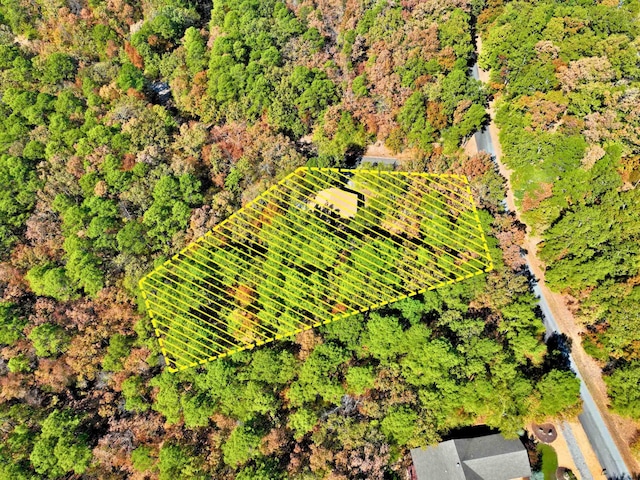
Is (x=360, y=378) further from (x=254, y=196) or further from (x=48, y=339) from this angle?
(x=48, y=339)

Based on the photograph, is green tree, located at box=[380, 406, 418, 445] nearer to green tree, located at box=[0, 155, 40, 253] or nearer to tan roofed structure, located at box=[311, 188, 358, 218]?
tan roofed structure, located at box=[311, 188, 358, 218]

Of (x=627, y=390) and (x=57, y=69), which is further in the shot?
(x=57, y=69)

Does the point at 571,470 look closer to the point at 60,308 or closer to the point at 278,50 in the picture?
the point at 60,308

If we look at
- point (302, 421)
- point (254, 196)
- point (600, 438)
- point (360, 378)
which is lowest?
point (600, 438)

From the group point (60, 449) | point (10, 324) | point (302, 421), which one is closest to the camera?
Answer: point (302, 421)

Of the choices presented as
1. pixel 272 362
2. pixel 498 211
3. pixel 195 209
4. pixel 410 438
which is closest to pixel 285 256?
pixel 272 362
